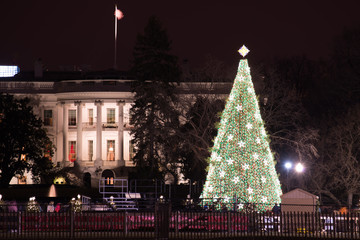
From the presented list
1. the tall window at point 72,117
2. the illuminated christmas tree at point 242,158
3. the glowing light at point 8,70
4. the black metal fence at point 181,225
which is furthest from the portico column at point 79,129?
the black metal fence at point 181,225

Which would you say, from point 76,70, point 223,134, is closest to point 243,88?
point 223,134

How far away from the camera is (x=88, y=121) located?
93.8 m

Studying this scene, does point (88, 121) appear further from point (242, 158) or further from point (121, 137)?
point (242, 158)

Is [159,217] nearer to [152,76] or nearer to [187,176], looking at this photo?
[187,176]

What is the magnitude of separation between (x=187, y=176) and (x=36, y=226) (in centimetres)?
3927

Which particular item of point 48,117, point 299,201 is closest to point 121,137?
point 48,117

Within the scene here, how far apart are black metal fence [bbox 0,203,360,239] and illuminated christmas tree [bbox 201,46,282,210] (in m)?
3.85

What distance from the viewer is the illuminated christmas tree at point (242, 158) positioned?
37.0 m

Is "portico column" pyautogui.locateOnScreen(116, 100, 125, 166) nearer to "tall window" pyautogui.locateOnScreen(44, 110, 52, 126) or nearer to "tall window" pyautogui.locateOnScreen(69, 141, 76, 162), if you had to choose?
"tall window" pyautogui.locateOnScreen(69, 141, 76, 162)

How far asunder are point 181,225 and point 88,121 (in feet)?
202

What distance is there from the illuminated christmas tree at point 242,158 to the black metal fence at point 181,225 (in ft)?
12.6

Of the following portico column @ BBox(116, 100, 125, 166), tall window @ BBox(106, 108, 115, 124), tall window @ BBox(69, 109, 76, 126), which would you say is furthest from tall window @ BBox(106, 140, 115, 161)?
tall window @ BBox(69, 109, 76, 126)

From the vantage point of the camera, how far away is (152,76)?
79.5 meters

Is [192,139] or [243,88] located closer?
[243,88]
